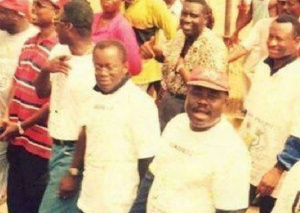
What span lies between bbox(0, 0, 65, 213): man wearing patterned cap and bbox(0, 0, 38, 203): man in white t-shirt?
14 centimetres

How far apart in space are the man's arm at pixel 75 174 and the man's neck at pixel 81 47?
0.53 metres

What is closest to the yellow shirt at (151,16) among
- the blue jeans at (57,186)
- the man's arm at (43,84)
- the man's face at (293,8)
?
the man's face at (293,8)

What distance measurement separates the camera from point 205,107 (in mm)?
3518

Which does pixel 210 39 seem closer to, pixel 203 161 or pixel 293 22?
pixel 293 22

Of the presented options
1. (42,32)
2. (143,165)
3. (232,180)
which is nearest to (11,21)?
(42,32)

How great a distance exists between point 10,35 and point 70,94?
1.10 meters

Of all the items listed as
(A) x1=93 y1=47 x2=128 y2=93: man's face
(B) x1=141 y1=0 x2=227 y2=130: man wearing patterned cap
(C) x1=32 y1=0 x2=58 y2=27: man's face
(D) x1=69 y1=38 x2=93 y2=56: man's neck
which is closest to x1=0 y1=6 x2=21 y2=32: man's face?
(C) x1=32 y1=0 x2=58 y2=27: man's face

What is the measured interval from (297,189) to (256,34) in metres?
2.80

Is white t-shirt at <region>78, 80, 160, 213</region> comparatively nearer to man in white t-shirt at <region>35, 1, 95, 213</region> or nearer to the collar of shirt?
man in white t-shirt at <region>35, 1, 95, 213</region>

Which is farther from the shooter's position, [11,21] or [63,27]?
[11,21]

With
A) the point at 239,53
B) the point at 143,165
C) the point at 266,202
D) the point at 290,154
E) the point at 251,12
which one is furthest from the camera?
the point at 251,12

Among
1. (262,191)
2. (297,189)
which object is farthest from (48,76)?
(297,189)

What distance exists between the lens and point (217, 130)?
352 centimetres

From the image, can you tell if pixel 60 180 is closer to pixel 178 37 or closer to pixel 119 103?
pixel 119 103
